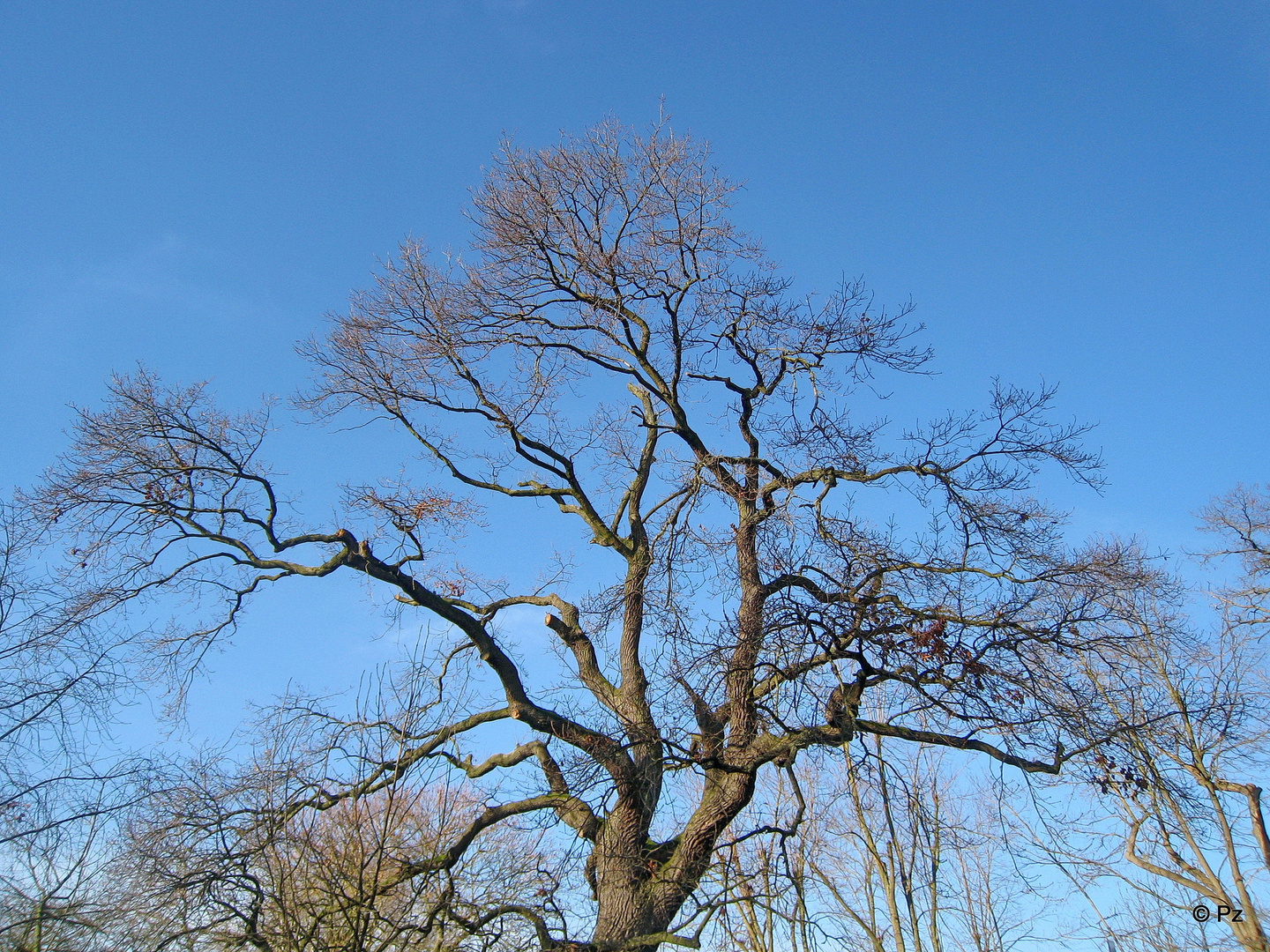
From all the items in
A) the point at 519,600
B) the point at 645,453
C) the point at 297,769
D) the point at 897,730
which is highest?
the point at 645,453

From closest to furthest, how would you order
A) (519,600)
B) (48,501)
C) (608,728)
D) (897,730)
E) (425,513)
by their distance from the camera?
(897,730)
(608,728)
(48,501)
(425,513)
(519,600)

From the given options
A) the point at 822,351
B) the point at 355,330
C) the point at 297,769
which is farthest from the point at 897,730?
the point at 355,330

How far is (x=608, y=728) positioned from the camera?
7051mm

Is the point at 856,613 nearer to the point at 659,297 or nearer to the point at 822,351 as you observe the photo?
the point at 822,351

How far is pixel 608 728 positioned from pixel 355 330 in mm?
4466

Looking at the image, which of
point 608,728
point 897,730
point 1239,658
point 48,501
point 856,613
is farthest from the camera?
point 1239,658

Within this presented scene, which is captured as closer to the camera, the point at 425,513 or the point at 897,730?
the point at 897,730

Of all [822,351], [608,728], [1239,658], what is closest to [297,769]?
[608,728]

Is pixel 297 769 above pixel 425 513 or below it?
below

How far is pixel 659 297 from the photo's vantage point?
331 inches

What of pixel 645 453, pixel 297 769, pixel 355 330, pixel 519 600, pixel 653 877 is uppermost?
pixel 355 330

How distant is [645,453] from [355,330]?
10.2 ft

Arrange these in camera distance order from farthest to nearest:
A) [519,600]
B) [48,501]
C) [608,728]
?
1. [519,600]
2. [48,501]
3. [608,728]

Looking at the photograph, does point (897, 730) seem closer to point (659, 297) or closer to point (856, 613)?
point (856, 613)
